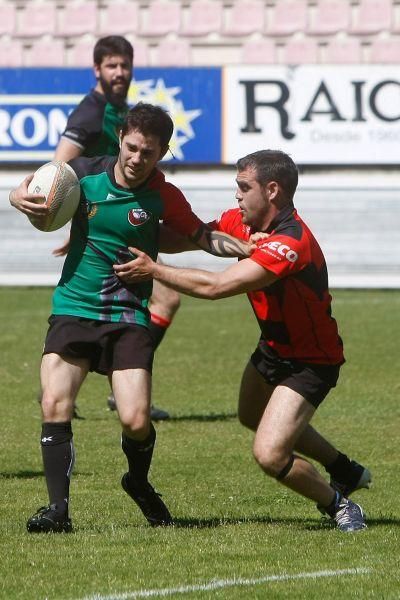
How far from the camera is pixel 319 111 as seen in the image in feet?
69.5

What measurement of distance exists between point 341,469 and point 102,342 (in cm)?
140

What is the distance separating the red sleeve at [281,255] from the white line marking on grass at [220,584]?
57.2 inches

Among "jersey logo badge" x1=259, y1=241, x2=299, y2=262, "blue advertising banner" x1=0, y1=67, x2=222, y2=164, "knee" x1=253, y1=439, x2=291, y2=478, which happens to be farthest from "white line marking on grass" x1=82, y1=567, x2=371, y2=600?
"blue advertising banner" x1=0, y1=67, x2=222, y2=164

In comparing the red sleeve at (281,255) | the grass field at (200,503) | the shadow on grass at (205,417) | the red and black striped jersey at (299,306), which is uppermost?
the red sleeve at (281,255)

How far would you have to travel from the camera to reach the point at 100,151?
9.71 m

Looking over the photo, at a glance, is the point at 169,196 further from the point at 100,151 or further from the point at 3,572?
the point at 100,151

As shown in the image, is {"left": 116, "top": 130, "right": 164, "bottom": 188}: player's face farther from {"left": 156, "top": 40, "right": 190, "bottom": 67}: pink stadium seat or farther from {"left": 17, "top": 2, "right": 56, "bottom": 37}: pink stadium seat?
{"left": 17, "top": 2, "right": 56, "bottom": 37}: pink stadium seat

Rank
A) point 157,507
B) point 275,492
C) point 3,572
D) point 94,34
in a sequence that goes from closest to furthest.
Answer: point 3,572
point 157,507
point 275,492
point 94,34

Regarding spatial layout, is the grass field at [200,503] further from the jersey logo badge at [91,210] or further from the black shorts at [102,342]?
the jersey logo badge at [91,210]

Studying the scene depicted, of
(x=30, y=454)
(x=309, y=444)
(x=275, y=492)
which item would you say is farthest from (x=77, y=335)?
(x=30, y=454)

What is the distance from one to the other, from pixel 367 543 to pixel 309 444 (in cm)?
83

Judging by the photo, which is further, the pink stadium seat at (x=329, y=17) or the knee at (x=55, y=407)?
the pink stadium seat at (x=329, y=17)

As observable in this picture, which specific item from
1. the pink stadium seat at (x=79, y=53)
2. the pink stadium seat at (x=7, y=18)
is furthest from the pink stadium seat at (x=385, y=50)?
the pink stadium seat at (x=7, y=18)

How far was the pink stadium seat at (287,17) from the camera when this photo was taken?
77.8ft
